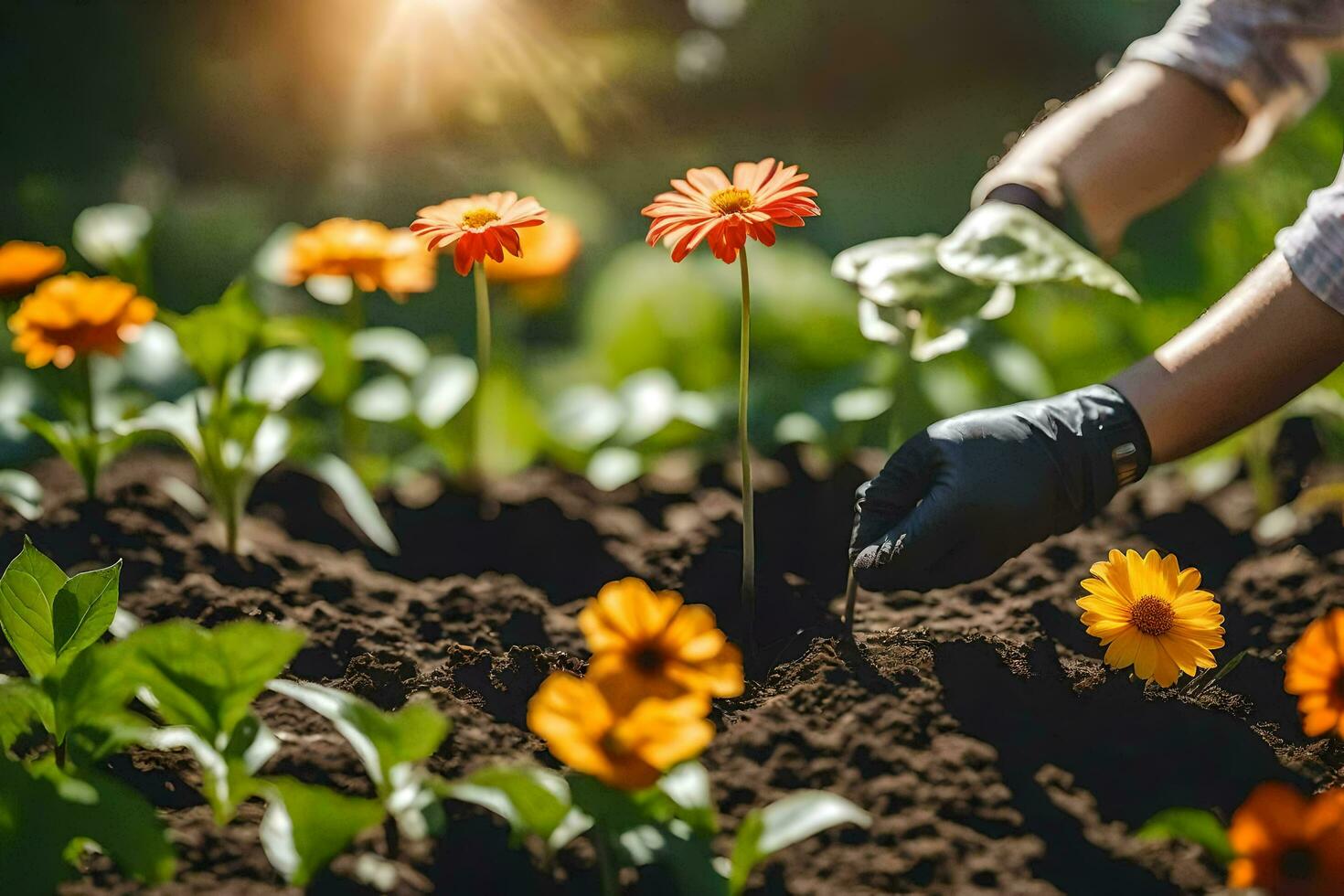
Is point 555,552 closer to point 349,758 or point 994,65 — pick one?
point 349,758

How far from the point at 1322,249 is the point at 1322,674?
474 millimetres

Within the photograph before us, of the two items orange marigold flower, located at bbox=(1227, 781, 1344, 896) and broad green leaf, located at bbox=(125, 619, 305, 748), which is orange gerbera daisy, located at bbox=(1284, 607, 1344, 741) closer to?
orange marigold flower, located at bbox=(1227, 781, 1344, 896)

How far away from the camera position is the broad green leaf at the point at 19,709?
1092 mm

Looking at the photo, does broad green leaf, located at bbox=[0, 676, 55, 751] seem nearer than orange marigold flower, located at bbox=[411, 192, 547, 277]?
Yes

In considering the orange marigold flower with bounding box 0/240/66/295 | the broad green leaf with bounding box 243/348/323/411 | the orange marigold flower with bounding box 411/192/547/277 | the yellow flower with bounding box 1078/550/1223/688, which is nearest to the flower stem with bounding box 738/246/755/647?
the orange marigold flower with bounding box 411/192/547/277

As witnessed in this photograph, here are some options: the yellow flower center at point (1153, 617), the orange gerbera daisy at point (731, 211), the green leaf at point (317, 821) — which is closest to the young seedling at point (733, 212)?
the orange gerbera daisy at point (731, 211)

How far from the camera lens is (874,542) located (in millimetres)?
1362

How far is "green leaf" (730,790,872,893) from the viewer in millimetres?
965

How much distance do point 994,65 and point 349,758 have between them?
283cm

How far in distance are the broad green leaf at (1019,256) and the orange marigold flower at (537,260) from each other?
27.1 inches

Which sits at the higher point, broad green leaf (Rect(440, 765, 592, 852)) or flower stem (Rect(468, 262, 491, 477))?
flower stem (Rect(468, 262, 491, 477))

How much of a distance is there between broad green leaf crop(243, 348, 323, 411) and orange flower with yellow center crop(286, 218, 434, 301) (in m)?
0.15

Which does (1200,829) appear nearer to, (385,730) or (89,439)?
(385,730)

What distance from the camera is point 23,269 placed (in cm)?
169
